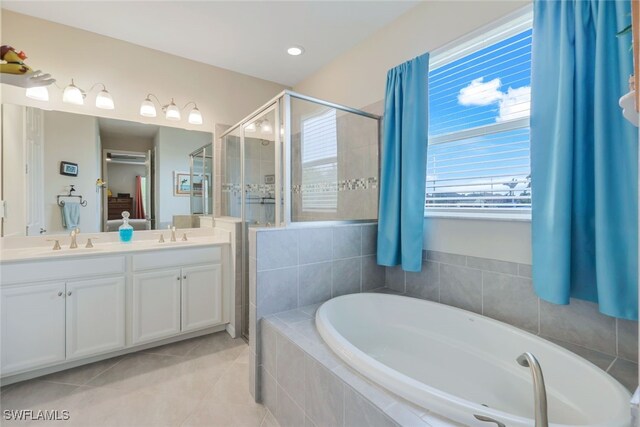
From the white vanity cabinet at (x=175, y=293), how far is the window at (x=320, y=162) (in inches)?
39.9

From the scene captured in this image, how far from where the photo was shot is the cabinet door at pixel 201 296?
234 cm

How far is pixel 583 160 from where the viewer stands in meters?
1.28

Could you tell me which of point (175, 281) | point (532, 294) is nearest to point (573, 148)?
point (532, 294)

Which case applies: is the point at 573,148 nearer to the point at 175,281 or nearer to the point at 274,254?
the point at 274,254

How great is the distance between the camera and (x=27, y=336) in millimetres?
1771

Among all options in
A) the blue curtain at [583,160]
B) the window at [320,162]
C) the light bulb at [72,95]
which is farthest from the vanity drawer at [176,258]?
the blue curtain at [583,160]

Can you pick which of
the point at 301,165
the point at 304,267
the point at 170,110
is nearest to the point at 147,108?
the point at 170,110

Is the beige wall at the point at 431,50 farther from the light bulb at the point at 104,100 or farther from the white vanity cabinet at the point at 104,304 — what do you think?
the light bulb at the point at 104,100

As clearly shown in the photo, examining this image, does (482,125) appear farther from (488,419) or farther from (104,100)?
(104,100)

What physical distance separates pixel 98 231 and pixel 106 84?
1268 mm

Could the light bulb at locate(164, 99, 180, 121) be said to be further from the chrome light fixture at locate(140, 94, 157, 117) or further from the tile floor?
the tile floor

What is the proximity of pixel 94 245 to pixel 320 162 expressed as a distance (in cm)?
203

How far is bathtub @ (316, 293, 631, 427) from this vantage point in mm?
954

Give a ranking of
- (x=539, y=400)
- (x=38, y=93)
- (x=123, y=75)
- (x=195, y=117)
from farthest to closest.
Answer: (x=195, y=117) → (x=123, y=75) → (x=38, y=93) → (x=539, y=400)
